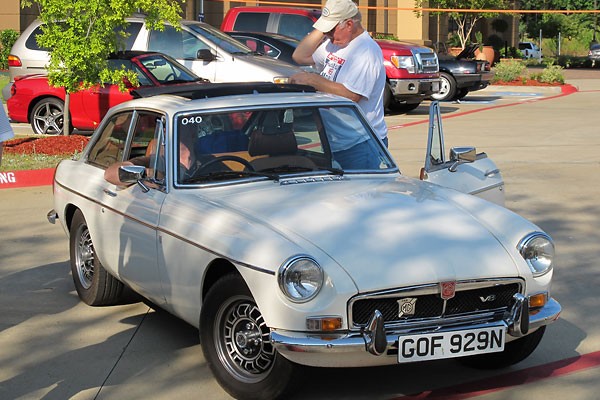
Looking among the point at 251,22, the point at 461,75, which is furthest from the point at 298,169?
the point at 461,75

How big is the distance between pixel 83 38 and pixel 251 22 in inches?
283

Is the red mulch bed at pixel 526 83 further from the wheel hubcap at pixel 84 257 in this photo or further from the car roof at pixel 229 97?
the wheel hubcap at pixel 84 257

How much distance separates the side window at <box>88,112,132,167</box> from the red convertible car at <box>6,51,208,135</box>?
6581 millimetres

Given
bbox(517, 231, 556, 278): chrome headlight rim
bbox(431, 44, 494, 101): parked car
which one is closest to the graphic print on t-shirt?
bbox(517, 231, 556, 278): chrome headlight rim

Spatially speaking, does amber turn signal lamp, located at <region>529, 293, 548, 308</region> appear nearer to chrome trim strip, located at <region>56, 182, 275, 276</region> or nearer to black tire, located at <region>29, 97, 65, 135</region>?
chrome trim strip, located at <region>56, 182, 275, 276</region>

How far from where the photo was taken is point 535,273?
14.9 feet

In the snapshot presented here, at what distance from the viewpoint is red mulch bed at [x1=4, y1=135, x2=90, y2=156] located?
1221 cm

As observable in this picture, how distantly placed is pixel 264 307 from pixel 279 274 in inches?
7.3

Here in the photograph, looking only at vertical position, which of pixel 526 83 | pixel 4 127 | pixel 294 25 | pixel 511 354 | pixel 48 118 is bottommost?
pixel 511 354

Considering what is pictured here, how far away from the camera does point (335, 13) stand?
21.6 feet

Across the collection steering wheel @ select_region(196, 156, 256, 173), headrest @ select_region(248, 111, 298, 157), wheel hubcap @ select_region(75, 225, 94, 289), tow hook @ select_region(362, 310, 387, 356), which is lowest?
wheel hubcap @ select_region(75, 225, 94, 289)

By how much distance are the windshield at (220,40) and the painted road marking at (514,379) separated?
411 inches

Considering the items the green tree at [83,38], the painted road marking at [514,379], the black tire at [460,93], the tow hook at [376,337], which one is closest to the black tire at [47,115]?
the green tree at [83,38]

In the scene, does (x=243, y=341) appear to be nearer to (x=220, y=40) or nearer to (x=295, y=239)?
(x=295, y=239)
